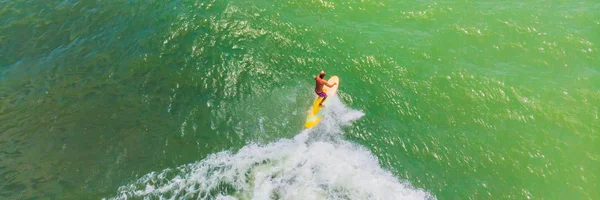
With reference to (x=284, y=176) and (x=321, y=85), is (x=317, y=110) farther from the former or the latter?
(x=284, y=176)

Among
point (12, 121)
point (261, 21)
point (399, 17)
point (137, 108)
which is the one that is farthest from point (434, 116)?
point (12, 121)

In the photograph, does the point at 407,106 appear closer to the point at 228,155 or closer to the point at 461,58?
the point at 461,58

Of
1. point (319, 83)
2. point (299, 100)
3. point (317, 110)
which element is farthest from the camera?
point (299, 100)

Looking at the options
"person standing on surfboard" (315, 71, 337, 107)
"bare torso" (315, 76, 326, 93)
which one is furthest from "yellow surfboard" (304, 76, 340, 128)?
"bare torso" (315, 76, 326, 93)

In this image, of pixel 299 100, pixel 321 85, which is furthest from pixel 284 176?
pixel 321 85

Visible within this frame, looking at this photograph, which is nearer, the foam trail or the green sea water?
the foam trail

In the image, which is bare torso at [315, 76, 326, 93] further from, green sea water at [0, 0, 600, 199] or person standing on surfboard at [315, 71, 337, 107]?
green sea water at [0, 0, 600, 199]
